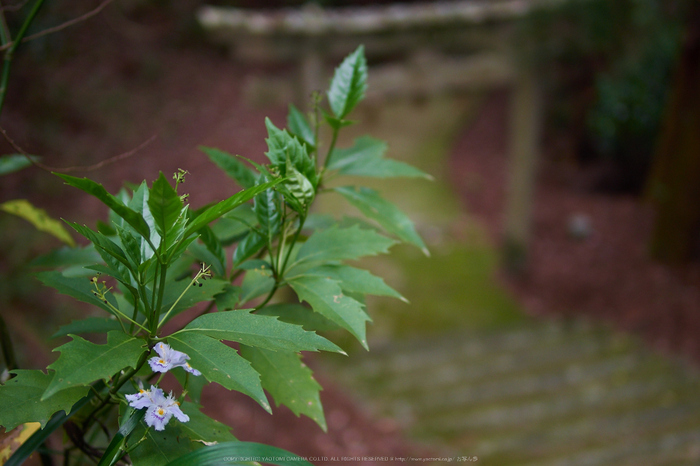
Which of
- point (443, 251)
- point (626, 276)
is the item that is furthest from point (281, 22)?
point (626, 276)

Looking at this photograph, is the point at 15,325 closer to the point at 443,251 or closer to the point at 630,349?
the point at 443,251

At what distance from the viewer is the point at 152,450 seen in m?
0.55

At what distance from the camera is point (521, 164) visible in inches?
191

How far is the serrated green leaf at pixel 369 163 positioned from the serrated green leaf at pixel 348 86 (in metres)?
0.10

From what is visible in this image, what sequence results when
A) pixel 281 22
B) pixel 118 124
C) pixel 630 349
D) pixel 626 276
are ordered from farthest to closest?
pixel 118 124 < pixel 626 276 < pixel 630 349 < pixel 281 22

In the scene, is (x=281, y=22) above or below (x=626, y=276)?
above

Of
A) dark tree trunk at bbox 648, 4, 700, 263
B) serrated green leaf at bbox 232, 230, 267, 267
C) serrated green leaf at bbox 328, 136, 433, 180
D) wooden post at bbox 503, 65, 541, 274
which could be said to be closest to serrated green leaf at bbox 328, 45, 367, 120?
serrated green leaf at bbox 328, 136, 433, 180

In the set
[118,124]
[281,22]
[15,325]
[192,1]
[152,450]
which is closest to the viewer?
[152,450]

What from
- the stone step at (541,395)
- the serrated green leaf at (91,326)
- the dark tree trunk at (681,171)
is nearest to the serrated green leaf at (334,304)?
the serrated green leaf at (91,326)

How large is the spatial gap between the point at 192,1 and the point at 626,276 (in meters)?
6.98

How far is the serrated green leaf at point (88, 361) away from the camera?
0.48m

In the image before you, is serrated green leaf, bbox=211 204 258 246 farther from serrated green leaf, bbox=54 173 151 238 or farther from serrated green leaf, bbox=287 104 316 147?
serrated green leaf, bbox=54 173 151 238

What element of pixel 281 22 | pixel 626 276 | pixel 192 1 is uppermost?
pixel 192 1

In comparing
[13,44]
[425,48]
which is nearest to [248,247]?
[13,44]
